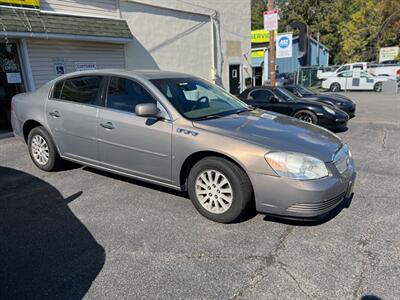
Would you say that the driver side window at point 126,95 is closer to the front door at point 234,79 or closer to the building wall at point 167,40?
the building wall at point 167,40

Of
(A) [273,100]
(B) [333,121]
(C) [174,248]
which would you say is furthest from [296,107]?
(C) [174,248]

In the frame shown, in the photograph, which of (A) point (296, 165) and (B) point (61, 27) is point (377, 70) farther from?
(A) point (296, 165)

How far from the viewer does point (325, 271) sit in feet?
8.75

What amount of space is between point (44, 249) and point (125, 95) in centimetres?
205

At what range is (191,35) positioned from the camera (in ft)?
44.5

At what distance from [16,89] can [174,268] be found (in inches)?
319

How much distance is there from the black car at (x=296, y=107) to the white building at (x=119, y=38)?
15.5 feet

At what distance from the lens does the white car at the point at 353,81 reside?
69.8ft

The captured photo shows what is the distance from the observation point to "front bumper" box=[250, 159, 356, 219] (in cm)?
301

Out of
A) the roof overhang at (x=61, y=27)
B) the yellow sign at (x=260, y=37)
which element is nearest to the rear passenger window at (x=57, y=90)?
the roof overhang at (x=61, y=27)

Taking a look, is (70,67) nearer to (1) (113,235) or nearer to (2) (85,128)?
(2) (85,128)

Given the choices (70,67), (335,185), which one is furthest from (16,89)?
(335,185)

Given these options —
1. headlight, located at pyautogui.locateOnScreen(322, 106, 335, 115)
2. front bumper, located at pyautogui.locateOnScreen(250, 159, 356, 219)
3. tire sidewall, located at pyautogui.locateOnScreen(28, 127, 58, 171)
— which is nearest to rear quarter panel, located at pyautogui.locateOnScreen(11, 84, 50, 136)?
tire sidewall, located at pyautogui.locateOnScreen(28, 127, 58, 171)

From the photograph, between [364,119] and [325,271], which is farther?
[364,119]
